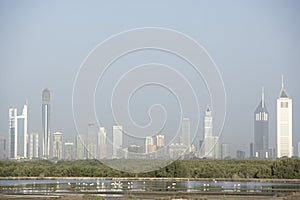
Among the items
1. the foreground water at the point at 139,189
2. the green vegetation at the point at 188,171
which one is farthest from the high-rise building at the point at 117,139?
the green vegetation at the point at 188,171

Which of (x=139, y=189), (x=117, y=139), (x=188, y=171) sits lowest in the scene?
(x=188, y=171)

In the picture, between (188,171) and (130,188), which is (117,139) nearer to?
(130,188)

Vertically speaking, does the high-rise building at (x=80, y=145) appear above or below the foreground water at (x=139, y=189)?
above

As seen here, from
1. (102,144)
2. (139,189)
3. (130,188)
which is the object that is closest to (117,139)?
(102,144)

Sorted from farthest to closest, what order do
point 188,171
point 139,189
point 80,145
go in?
point 188,171, point 80,145, point 139,189

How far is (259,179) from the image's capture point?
108 metres

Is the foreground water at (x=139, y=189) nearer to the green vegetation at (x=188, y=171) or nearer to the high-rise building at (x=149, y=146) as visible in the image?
the high-rise building at (x=149, y=146)

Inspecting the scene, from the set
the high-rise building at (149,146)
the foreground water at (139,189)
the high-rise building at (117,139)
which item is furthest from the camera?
the foreground water at (139,189)

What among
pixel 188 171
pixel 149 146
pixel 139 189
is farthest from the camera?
pixel 188 171

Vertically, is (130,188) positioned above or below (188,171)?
above

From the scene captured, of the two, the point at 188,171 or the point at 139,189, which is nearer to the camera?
the point at 139,189

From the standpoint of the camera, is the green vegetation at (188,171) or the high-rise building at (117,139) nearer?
Result: the high-rise building at (117,139)

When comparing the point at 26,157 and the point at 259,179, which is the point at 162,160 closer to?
the point at 259,179

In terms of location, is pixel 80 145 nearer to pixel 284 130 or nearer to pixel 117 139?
pixel 117 139
